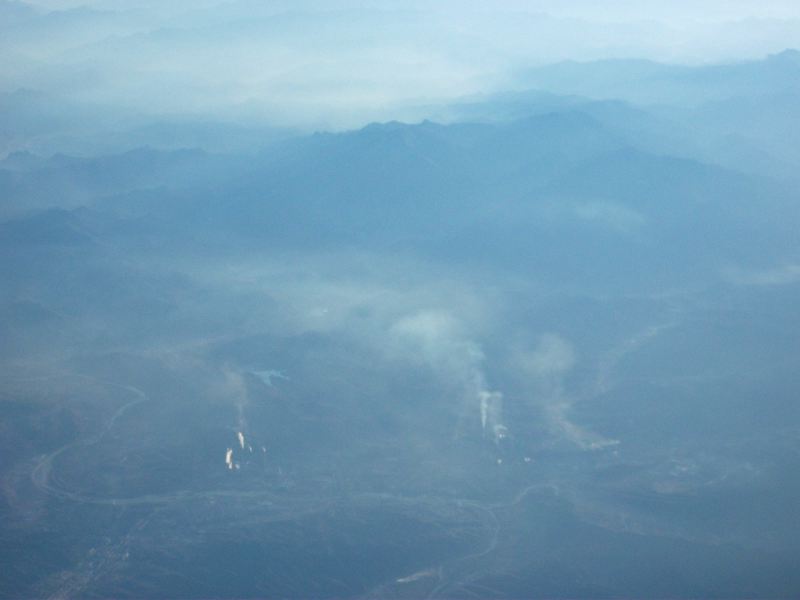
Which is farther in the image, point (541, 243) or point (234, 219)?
point (234, 219)

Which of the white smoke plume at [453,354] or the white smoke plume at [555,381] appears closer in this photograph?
the white smoke plume at [555,381]

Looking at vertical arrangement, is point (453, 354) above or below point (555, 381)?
above

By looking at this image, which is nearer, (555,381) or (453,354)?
(555,381)

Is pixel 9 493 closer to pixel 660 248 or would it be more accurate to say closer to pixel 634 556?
pixel 634 556

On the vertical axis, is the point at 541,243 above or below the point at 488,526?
above

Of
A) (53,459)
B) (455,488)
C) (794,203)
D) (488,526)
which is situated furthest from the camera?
(794,203)

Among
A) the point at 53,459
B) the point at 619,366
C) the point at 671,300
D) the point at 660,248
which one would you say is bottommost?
the point at 53,459

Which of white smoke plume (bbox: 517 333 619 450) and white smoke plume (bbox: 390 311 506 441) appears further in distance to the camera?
white smoke plume (bbox: 390 311 506 441)

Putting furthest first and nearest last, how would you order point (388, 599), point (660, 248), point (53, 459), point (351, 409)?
point (660, 248) → point (351, 409) → point (53, 459) → point (388, 599)

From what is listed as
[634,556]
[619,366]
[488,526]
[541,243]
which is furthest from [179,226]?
[634,556]

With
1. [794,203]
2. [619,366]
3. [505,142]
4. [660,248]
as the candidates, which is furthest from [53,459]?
[794,203]
